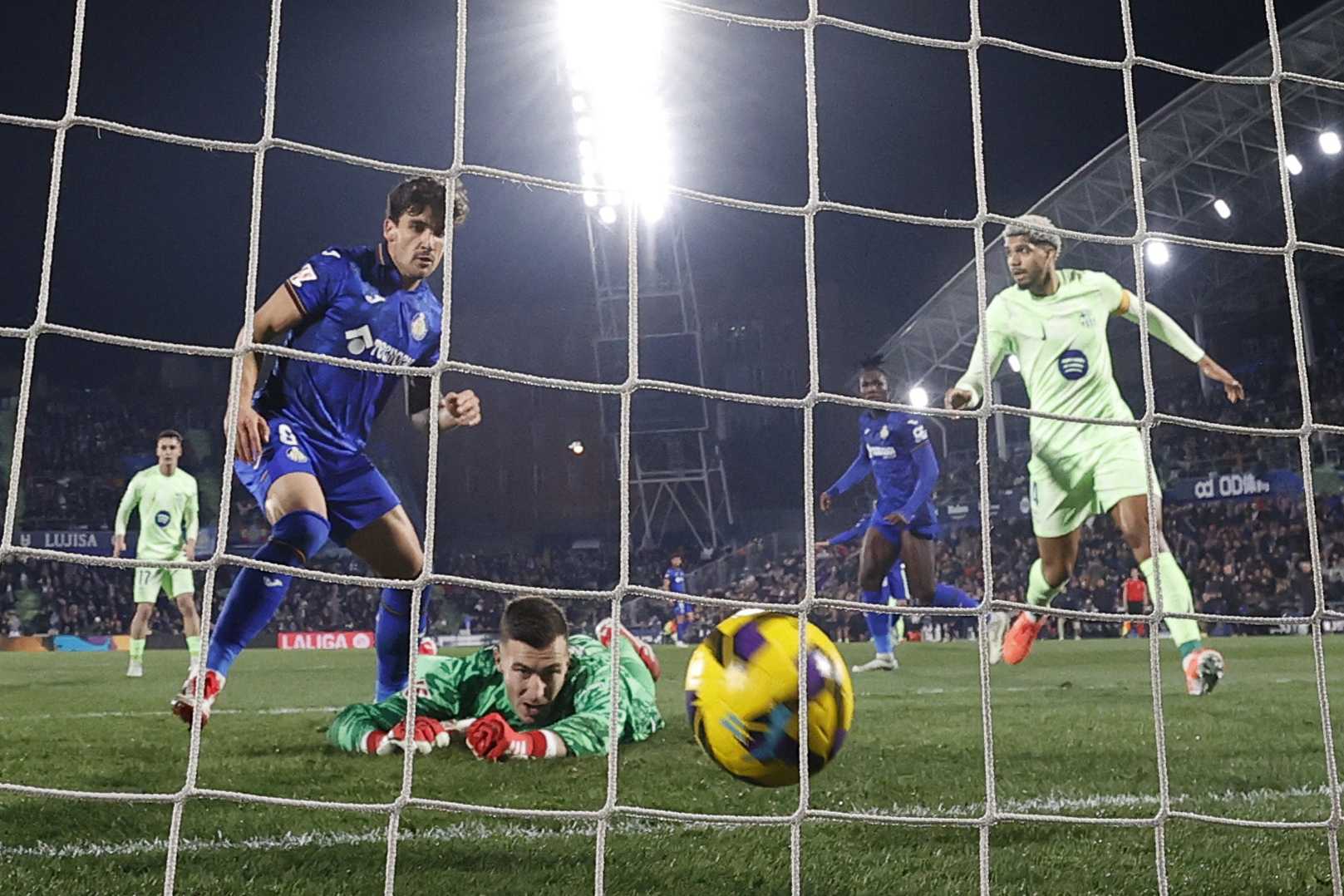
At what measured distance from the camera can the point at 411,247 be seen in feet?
9.17

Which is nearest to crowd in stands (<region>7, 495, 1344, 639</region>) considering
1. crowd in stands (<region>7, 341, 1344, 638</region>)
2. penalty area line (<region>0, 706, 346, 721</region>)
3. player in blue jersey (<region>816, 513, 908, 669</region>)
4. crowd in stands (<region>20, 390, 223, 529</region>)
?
crowd in stands (<region>7, 341, 1344, 638</region>)

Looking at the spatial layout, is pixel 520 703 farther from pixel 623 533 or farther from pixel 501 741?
pixel 623 533

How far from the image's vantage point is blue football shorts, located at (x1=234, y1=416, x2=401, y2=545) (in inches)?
104

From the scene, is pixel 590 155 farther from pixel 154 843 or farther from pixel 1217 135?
pixel 154 843

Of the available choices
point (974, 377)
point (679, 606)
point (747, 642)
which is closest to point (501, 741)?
point (747, 642)

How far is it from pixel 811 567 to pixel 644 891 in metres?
0.51

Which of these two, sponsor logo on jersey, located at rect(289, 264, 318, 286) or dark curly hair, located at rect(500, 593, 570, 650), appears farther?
sponsor logo on jersey, located at rect(289, 264, 318, 286)

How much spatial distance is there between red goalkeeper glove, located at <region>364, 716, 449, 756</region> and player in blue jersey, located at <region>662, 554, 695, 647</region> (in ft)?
19.9

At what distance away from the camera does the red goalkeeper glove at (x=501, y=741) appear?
216 centimetres

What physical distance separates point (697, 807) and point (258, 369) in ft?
4.57

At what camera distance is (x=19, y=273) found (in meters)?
10.6

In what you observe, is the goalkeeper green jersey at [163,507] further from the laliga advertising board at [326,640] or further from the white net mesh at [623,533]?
the laliga advertising board at [326,640]

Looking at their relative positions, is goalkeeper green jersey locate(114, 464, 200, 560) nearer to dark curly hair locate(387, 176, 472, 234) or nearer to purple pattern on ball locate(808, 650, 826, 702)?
dark curly hair locate(387, 176, 472, 234)

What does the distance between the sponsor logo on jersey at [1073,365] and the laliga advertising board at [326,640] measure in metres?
6.62
